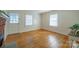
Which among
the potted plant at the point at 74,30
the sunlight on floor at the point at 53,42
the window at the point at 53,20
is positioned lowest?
the sunlight on floor at the point at 53,42

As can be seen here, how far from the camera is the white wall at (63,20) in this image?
2.16 meters

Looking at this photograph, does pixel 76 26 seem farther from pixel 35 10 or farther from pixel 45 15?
pixel 35 10

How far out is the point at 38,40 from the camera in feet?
7.25

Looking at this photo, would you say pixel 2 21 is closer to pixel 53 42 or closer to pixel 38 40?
pixel 38 40

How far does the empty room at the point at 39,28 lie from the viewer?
2.16m

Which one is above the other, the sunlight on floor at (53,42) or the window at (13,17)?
the window at (13,17)

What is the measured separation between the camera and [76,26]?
7.15ft

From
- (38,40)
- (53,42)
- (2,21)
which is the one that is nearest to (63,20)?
(53,42)

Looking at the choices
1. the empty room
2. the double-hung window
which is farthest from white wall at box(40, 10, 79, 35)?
the double-hung window

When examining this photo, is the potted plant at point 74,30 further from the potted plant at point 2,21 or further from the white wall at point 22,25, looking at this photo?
the potted plant at point 2,21

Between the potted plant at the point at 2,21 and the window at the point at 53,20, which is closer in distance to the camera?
the potted plant at the point at 2,21

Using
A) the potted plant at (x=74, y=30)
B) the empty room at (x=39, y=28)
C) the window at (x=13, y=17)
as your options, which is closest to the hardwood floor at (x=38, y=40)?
the empty room at (x=39, y=28)
